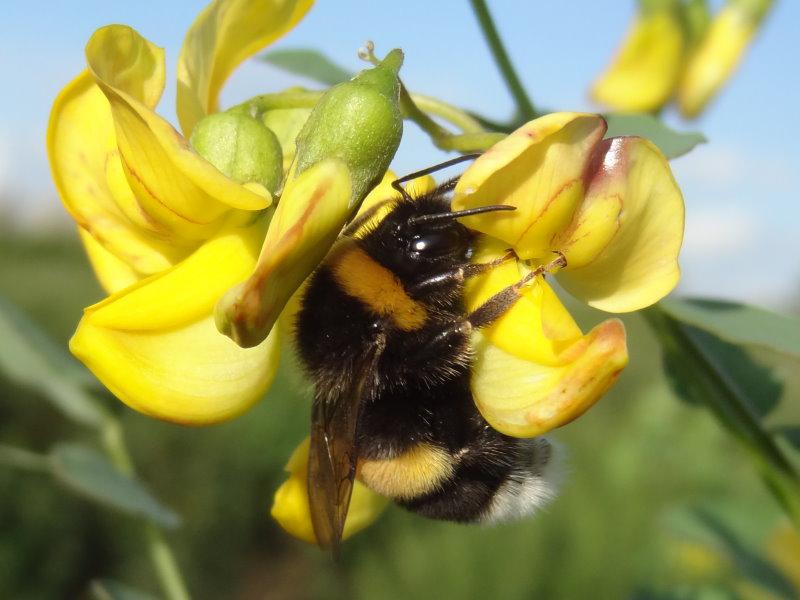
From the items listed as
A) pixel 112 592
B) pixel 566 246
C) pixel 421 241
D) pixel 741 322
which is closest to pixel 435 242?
pixel 421 241

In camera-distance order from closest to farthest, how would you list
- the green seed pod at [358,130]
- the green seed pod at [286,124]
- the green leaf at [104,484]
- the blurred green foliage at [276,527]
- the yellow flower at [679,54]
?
the green seed pod at [358,130], the green seed pod at [286,124], the green leaf at [104,484], the yellow flower at [679,54], the blurred green foliage at [276,527]

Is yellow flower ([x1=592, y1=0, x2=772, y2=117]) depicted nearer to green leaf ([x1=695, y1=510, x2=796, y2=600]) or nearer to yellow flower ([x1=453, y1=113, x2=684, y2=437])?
green leaf ([x1=695, y1=510, x2=796, y2=600])

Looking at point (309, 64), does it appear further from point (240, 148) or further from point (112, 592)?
point (112, 592)

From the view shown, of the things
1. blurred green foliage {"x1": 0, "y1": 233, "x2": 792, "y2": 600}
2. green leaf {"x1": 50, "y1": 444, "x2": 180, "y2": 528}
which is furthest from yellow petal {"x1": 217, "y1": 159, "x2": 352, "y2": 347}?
blurred green foliage {"x1": 0, "y1": 233, "x2": 792, "y2": 600}

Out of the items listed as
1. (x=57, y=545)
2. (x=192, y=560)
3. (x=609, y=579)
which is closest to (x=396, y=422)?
(x=609, y=579)

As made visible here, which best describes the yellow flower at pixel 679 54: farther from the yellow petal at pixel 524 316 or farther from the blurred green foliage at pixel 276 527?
the blurred green foliage at pixel 276 527

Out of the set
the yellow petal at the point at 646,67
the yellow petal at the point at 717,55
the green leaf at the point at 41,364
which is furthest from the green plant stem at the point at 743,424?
the yellow petal at the point at 717,55

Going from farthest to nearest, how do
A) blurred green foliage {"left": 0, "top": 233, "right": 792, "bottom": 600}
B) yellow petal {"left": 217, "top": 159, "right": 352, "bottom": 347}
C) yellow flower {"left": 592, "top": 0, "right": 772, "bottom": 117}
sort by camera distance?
blurred green foliage {"left": 0, "top": 233, "right": 792, "bottom": 600}
yellow flower {"left": 592, "top": 0, "right": 772, "bottom": 117}
yellow petal {"left": 217, "top": 159, "right": 352, "bottom": 347}

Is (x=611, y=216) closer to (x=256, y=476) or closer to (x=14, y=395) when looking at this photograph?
(x=14, y=395)
